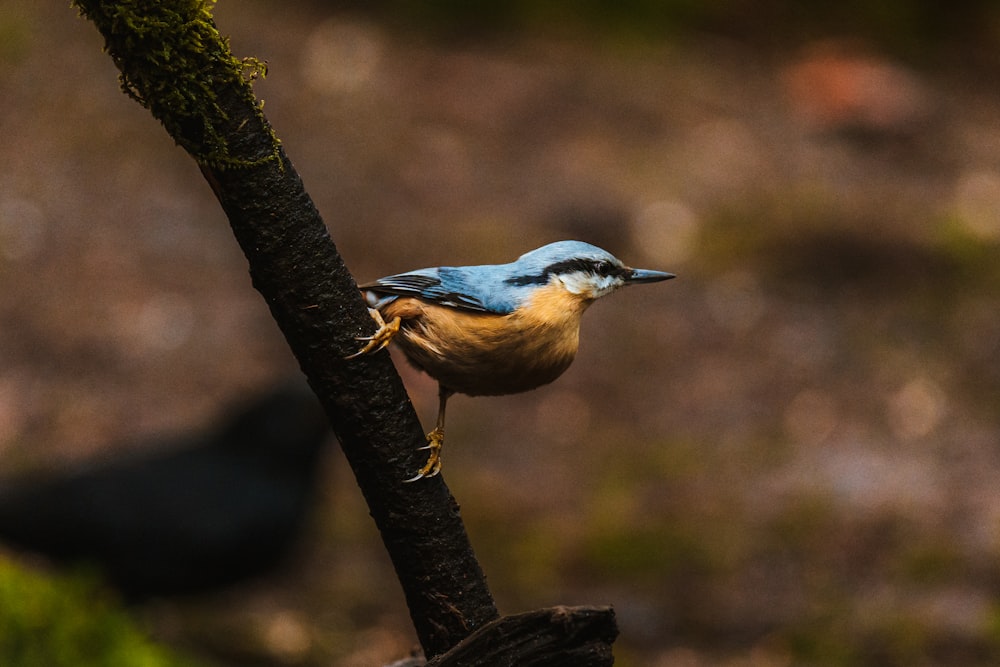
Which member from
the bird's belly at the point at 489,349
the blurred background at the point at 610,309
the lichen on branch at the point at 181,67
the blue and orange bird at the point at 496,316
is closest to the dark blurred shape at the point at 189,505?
the blurred background at the point at 610,309

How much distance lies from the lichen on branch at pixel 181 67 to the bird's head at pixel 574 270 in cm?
74

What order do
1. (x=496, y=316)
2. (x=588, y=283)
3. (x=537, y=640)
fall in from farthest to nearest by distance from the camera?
1. (x=588, y=283)
2. (x=496, y=316)
3. (x=537, y=640)

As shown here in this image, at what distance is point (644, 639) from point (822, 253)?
313 centimetres

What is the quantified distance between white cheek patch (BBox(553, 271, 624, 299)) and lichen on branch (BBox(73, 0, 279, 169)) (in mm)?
815

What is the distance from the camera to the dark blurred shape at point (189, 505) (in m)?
4.39

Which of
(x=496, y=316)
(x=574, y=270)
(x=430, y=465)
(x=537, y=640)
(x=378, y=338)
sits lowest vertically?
(x=537, y=640)

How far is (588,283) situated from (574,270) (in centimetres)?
5

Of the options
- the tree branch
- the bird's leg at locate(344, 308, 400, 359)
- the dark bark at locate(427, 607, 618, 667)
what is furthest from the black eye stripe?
the dark bark at locate(427, 607, 618, 667)

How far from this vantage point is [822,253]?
22.7 feet

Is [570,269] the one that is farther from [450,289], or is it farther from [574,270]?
[450,289]

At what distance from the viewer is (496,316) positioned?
89.5 inches

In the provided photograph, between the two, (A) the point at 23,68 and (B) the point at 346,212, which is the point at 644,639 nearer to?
(B) the point at 346,212

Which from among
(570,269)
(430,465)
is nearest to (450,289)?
(570,269)

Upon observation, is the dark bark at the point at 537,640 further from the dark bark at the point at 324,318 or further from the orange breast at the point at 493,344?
the orange breast at the point at 493,344
